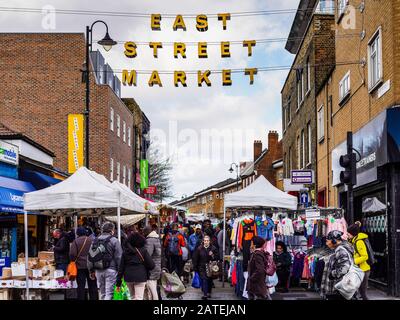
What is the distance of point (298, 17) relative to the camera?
1396 inches

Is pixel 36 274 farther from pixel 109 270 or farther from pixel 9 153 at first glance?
pixel 9 153

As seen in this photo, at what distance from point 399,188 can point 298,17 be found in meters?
21.3

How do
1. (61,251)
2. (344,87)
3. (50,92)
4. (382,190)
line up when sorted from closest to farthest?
(61,251), (382,190), (344,87), (50,92)

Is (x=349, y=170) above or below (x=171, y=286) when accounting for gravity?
above

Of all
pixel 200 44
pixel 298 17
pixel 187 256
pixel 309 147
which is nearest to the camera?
pixel 200 44

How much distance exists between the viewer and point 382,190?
17.5 meters

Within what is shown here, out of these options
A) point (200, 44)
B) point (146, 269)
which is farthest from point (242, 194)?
point (146, 269)

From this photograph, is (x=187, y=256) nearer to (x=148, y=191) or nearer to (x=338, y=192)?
(x=338, y=192)

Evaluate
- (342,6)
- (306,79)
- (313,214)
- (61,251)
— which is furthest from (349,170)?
(306,79)

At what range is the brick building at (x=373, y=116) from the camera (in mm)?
15836

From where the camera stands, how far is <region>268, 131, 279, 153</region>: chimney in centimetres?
6744

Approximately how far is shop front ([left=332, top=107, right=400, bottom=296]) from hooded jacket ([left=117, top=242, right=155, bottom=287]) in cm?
674

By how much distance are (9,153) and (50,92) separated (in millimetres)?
19659

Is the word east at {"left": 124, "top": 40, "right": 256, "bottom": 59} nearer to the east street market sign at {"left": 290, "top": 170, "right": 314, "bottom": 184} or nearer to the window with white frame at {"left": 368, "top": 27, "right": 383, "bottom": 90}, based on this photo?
the window with white frame at {"left": 368, "top": 27, "right": 383, "bottom": 90}
